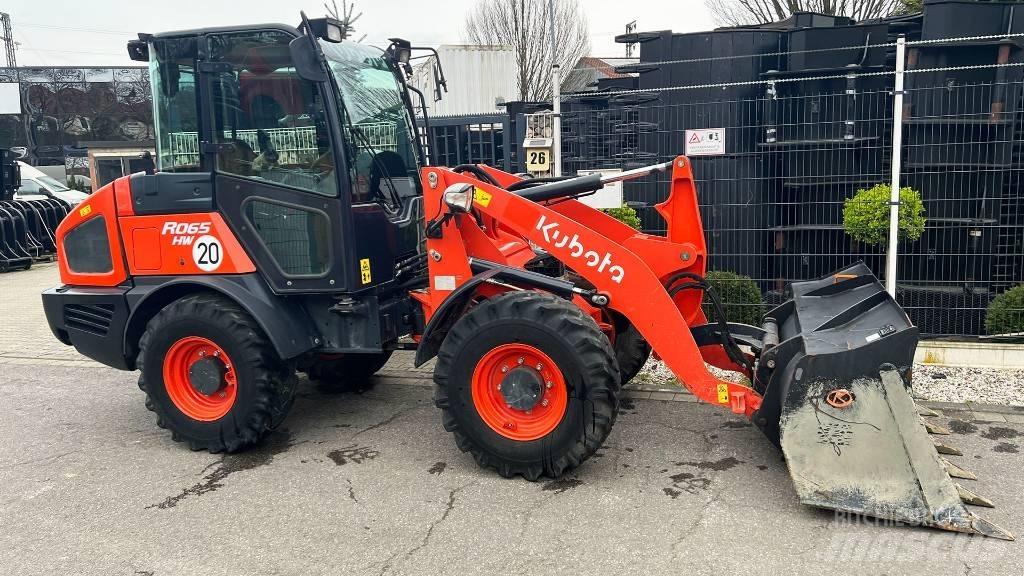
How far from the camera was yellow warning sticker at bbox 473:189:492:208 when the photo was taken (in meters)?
4.64

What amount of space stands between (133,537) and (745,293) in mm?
5355

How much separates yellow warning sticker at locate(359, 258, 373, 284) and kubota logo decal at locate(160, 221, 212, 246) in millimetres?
1007

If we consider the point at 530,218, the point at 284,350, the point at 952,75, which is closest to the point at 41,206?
the point at 284,350

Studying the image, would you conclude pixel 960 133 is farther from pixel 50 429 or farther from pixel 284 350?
pixel 50 429

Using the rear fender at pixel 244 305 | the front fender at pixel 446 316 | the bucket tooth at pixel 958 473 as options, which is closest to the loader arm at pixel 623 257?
the front fender at pixel 446 316

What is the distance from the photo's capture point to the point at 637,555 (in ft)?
11.9

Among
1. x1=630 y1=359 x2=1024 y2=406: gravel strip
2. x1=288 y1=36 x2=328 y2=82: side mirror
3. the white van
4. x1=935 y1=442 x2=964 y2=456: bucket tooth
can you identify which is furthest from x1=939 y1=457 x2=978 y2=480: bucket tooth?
the white van

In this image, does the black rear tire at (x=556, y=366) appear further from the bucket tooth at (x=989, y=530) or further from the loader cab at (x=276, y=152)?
the bucket tooth at (x=989, y=530)

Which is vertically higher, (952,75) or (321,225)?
(952,75)

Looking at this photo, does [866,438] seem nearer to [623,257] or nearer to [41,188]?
[623,257]

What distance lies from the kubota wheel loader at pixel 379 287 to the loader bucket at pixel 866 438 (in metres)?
0.01

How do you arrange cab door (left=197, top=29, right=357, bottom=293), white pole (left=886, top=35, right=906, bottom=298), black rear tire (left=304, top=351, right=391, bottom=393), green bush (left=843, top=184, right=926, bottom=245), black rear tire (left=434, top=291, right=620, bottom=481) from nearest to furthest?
black rear tire (left=434, top=291, right=620, bottom=481) → cab door (left=197, top=29, right=357, bottom=293) → black rear tire (left=304, top=351, right=391, bottom=393) → white pole (left=886, top=35, right=906, bottom=298) → green bush (left=843, top=184, right=926, bottom=245)

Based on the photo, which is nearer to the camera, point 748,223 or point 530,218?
point 530,218

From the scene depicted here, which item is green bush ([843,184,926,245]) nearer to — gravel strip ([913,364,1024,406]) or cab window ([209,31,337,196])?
gravel strip ([913,364,1024,406])
